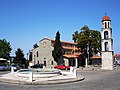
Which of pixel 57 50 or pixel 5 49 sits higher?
pixel 5 49

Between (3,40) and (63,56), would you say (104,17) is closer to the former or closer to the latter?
(63,56)

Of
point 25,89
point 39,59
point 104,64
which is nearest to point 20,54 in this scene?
point 39,59

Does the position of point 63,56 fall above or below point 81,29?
below

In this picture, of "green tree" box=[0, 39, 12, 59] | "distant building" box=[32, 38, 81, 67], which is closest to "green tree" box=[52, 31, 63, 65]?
"distant building" box=[32, 38, 81, 67]

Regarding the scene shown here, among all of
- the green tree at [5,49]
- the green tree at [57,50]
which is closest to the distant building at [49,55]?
the green tree at [57,50]

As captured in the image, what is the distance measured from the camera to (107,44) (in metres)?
55.8

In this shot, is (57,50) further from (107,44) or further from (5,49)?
(5,49)

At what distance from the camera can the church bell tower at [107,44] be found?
2135 inches

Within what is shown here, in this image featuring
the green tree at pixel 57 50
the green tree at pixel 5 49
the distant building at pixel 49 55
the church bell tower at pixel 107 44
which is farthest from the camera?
the green tree at pixel 5 49

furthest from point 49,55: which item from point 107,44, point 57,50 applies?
point 107,44

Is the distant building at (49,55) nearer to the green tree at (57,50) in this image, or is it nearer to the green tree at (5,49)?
the green tree at (57,50)

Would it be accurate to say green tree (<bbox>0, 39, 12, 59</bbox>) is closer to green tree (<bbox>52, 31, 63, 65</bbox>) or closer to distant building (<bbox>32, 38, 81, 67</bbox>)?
distant building (<bbox>32, 38, 81, 67</bbox>)

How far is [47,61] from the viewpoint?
234 ft

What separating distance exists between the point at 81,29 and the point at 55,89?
5436 centimetres
